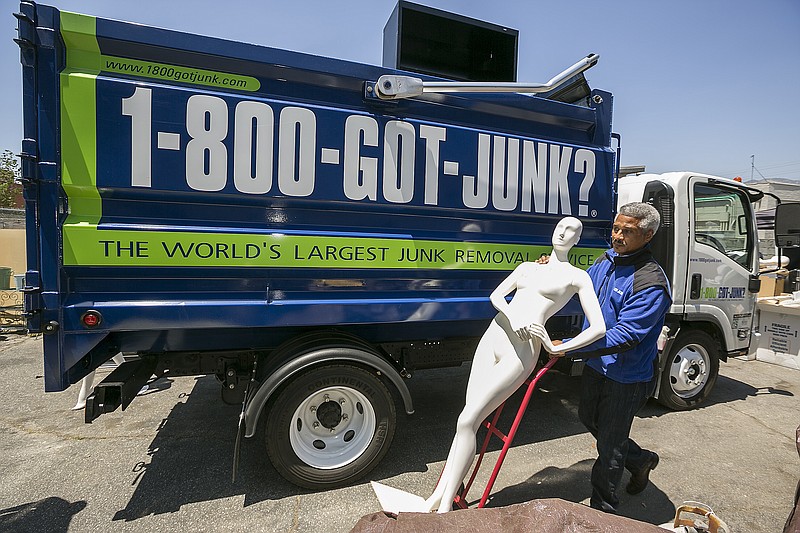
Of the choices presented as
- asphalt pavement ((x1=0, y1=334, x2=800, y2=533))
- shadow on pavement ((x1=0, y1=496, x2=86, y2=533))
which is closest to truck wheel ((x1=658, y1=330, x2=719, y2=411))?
asphalt pavement ((x1=0, y1=334, x2=800, y2=533))

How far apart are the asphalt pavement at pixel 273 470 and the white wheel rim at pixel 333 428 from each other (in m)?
0.22

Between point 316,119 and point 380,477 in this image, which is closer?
point 316,119

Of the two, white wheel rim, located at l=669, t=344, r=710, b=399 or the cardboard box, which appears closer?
white wheel rim, located at l=669, t=344, r=710, b=399

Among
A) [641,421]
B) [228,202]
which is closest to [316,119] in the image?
[228,202]

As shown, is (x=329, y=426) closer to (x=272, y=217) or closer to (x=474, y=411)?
(x=474, y=411)

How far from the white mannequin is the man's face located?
339mm

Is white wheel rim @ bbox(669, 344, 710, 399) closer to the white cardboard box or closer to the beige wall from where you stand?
the white cardboard box

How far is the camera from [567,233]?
85.6 inches

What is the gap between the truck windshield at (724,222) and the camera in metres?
3.92

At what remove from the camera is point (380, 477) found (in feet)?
9.61

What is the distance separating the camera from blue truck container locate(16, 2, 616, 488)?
2.24 m

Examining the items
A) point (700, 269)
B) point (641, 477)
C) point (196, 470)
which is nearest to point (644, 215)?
point (641, 477)

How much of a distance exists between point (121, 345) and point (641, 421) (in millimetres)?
4231

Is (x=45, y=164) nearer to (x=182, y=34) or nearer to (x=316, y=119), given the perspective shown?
(x=182, y=34)
